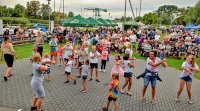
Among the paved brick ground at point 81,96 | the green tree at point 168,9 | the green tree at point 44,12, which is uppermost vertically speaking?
the green tree at point 168,9

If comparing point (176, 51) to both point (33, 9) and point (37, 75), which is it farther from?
point (33, 9)

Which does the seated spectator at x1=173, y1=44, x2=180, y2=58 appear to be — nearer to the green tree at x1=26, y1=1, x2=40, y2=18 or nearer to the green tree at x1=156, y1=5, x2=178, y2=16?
the green tree at x1=26, y1=1, x2=40, y2=18

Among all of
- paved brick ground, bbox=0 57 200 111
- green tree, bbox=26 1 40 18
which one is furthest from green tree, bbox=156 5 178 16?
paved brick ground, bbox=0 57 200 111

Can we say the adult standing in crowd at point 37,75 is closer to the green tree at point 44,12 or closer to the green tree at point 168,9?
the green tree at point 44,12

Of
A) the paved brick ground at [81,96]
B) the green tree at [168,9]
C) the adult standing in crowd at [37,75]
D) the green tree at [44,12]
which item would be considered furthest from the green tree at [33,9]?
the green tree at [168,9]

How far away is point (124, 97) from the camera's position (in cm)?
712

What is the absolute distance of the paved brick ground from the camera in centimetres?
622

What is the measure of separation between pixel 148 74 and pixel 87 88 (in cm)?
271

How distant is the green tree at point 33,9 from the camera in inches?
2623

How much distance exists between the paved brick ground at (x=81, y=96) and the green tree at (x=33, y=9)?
6222cm

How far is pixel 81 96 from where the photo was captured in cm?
708

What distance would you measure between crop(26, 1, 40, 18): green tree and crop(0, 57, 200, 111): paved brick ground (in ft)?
204

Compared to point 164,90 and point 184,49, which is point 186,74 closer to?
point 164,90

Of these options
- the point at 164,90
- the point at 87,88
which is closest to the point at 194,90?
the point at 164,90
